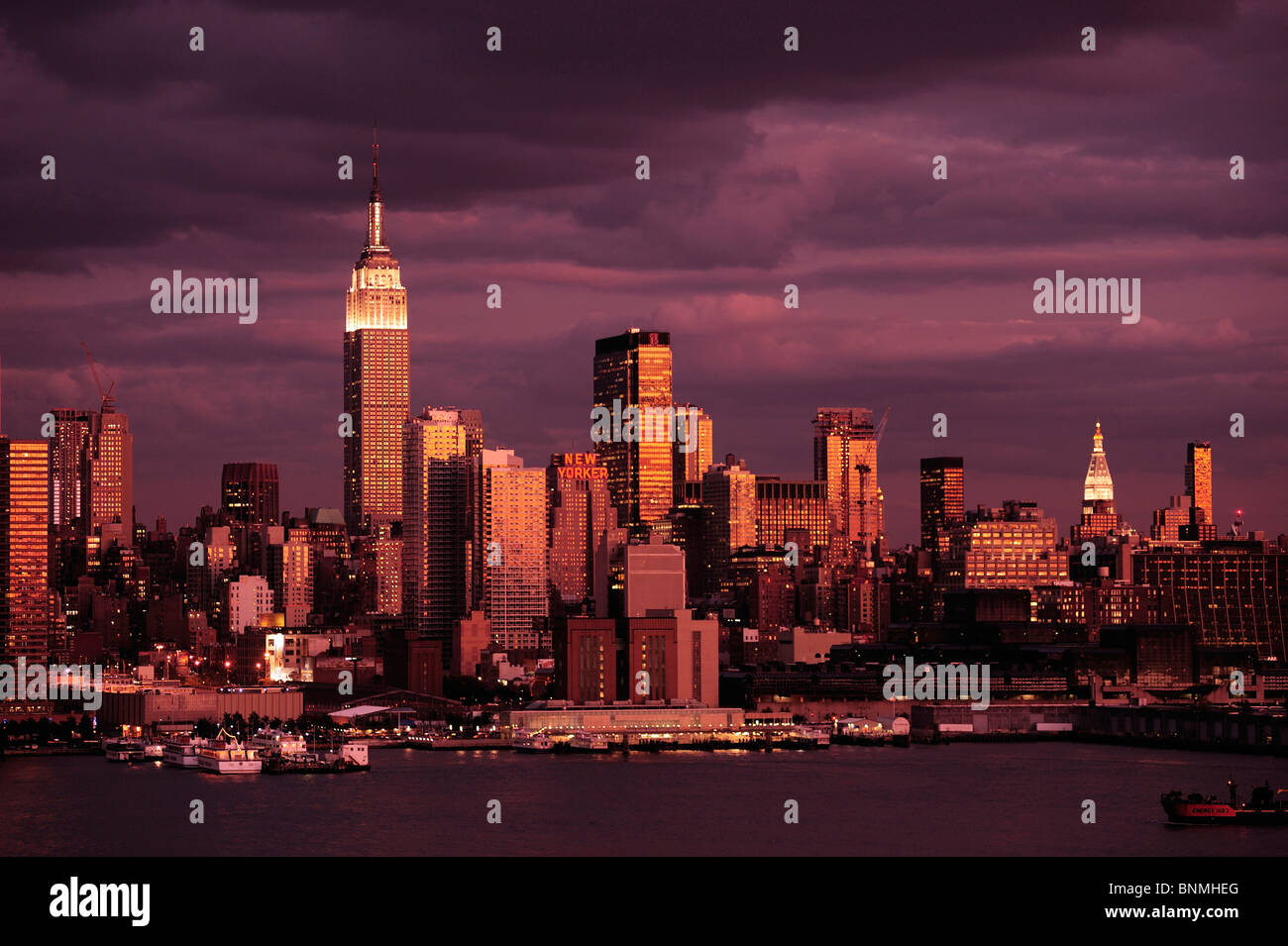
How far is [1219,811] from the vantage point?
168 feet

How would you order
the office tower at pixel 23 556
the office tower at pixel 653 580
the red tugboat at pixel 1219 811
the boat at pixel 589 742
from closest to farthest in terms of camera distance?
the red tugboat at pixel 1219 811
the boat at pixel 589 742
the office tower at pixel 653 580
the office tower at pixel 23 556

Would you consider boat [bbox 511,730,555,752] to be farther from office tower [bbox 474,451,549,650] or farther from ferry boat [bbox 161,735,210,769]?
office tower [bbox 474,451,549,650]

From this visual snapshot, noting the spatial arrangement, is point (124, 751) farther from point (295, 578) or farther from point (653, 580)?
point (295, 578)

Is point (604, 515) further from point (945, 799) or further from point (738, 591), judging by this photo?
point (945, 799)

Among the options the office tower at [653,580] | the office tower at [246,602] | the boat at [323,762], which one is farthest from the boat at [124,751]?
the office tower at [246,602]

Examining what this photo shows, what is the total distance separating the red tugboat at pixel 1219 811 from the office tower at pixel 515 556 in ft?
274

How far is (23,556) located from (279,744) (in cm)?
4288

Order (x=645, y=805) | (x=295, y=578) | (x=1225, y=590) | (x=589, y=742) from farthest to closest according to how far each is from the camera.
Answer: (x=295, y=578) < (x=1225, y=590) < (x=589, y=742) < (x=645, y=805)

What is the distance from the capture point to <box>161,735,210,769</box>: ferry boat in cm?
7806

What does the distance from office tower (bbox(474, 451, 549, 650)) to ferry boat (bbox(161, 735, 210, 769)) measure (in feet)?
162

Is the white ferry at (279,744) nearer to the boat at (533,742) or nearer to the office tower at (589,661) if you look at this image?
the boat at (533,742)

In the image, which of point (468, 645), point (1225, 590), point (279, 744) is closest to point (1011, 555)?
point (1225, 590)

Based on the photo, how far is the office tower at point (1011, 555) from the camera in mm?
158000

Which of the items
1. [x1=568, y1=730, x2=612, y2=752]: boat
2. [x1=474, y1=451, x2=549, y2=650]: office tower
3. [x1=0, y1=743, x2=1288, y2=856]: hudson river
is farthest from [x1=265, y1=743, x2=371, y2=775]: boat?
[x1=474, y1=451, x2=549, y2=650]: office tower
